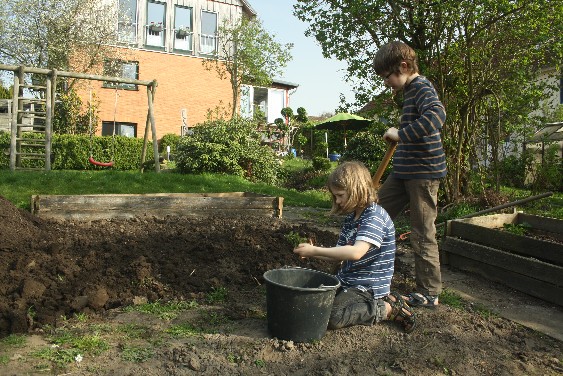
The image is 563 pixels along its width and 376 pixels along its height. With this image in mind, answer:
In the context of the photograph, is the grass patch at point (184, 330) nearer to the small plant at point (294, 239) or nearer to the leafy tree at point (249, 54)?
the small plant at point (294, 239)

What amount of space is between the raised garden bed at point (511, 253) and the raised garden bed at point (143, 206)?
96.4 inches

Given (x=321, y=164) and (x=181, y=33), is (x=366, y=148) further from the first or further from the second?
(x=181, y=33)

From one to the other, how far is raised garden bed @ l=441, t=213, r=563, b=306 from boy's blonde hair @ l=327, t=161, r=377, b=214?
187cm

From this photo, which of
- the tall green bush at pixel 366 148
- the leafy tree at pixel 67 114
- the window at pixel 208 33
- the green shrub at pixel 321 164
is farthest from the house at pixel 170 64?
the tall green bush at pixel 366 148

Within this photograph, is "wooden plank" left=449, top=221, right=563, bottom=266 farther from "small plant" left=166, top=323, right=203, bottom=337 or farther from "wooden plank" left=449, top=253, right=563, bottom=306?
"small plant" left=166, top=323, right=203, bottom=337

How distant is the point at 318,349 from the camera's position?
2873mm

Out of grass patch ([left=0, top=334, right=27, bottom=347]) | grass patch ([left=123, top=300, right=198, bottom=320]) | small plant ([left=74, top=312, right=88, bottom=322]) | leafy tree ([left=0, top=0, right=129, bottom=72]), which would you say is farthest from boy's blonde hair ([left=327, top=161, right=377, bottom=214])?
leafy tree ([left=0, top=0, right=129, bottom=72])

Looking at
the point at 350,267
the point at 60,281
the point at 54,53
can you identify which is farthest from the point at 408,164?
the point at 54,53

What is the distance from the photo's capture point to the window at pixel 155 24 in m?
26.1

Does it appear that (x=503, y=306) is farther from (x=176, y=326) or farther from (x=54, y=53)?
(x=54, y=53)

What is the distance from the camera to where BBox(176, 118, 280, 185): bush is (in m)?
11.9

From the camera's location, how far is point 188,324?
3.13 m

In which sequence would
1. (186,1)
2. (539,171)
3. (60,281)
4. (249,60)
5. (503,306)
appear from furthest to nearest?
(186,1)
(249,60)
(539,171)
(503,306)
(60,281)

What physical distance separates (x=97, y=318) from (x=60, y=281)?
2.32ft
